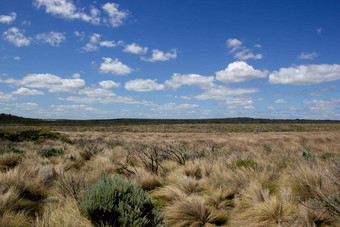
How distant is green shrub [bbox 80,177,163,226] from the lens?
9.41 ft

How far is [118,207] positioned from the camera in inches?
121

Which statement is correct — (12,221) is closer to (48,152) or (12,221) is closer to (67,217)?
(67,217)

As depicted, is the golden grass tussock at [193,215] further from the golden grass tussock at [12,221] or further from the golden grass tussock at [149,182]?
the golden grass tussock at [12,221]

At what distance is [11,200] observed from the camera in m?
3.64

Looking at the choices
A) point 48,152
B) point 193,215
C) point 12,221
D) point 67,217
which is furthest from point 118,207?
point 48,152

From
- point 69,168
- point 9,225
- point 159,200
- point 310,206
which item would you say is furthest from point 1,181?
point 310,206

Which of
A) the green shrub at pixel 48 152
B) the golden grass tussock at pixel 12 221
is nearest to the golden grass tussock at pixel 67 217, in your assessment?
the golden grass tussock at pixel 12 221

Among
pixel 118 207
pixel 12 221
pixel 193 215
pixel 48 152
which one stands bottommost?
pixel 193 215

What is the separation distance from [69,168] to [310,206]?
699 cm

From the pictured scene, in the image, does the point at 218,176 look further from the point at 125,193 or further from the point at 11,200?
the point at 11,200

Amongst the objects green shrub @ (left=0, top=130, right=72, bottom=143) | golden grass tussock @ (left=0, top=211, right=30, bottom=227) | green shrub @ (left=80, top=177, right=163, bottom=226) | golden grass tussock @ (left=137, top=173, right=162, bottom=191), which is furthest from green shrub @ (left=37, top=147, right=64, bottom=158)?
green shrub @ (left=80, top=177, right=163, bottom=226)

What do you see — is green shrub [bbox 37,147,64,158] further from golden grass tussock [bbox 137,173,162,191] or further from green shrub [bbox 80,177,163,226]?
green shrub [bbox 80,177,163,226]

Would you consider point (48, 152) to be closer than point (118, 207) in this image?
No

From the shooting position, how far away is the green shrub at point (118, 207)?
287 centimetres
